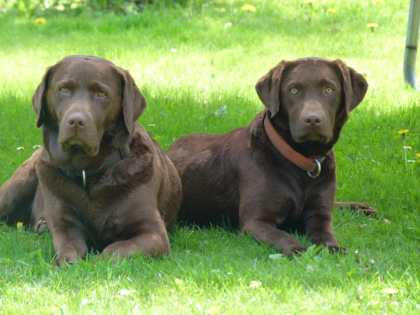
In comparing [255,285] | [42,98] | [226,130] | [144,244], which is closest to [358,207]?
[226,130]

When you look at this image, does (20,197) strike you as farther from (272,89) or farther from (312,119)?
(312,119)

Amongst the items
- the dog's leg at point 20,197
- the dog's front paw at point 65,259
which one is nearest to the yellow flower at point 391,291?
the dog's front paw at point 65,259

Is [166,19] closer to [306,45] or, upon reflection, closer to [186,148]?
[306,45]

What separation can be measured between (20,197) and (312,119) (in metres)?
2.58

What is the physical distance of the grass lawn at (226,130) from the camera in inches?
138

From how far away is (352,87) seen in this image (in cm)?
513

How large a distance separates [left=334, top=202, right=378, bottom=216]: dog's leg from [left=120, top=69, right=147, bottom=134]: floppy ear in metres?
2.10

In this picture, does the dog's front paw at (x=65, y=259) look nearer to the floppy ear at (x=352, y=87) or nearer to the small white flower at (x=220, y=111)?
the floppy ear at (x=352, y=87)

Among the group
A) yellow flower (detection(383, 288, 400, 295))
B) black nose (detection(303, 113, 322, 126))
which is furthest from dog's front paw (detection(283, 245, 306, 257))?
yellow flower (detection(383, 288, 400, 295))

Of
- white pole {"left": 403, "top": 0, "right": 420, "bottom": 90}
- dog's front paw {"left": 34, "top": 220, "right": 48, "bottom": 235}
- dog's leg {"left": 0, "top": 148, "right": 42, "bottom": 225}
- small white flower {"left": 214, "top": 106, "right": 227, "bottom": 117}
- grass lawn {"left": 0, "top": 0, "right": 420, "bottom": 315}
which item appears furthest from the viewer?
white pole {"left": 403, "top": 0, "right": 420, "bottom": 90}

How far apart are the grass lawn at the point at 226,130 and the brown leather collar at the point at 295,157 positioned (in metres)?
0.55

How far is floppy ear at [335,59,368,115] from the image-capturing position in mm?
5031

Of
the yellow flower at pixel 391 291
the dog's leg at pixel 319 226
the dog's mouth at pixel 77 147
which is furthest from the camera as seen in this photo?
the dog's leg at pixel 319 226

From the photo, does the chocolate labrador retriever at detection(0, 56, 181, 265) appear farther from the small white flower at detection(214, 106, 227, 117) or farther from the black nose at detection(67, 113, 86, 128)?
the small white flower at detection(214, 106, 227, 117)
